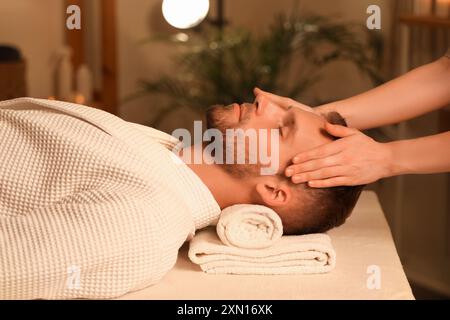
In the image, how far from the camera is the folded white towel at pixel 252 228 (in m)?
1.66

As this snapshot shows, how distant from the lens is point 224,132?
5.95 feet

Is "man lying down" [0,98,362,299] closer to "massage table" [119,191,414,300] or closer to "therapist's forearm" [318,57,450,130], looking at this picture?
"massage table" [119,191,414,300]

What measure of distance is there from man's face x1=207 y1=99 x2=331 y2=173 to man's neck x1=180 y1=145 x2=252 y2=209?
91 millimetres

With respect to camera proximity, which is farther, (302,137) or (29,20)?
(29,20)

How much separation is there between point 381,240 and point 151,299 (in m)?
0.61

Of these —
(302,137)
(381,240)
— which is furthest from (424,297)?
(302,137)

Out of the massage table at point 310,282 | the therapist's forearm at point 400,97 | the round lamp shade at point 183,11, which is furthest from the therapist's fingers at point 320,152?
the round lamp shade at point 183,11

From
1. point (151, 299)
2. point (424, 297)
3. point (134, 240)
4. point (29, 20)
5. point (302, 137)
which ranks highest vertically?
point (29, 20)

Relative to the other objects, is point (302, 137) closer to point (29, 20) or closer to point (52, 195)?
point (52, 195)

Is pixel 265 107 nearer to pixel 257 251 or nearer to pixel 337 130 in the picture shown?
pixel 337 130

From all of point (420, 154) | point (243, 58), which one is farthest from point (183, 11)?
point (420, 154)

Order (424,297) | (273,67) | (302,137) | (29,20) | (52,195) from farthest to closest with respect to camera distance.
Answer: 1. (29,20)
2. (273,67)
3. (424,297)
4. (302,137)
5. (52,195)
